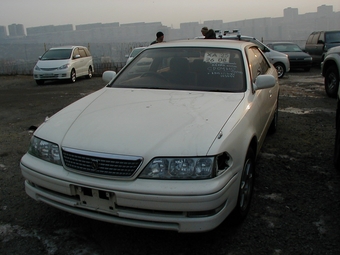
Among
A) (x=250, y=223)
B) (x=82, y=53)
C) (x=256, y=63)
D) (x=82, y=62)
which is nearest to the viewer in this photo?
(x=250, y=223)

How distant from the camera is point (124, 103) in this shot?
3.24 metres

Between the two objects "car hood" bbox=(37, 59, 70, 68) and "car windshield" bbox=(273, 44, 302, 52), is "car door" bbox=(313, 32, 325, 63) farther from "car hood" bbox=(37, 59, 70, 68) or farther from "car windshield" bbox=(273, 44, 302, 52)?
"car hood" bbox=(37, 59, 70, 68)

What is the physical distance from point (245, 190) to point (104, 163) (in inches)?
51.2

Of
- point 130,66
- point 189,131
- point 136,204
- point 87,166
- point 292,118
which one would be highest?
point 130,66

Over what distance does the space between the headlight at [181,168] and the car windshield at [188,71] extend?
52.1 inches

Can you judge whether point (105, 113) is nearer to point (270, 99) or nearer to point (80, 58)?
point (270, 99)

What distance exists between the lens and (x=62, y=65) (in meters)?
13.3

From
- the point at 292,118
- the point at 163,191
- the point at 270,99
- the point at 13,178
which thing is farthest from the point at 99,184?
the point at 292,118

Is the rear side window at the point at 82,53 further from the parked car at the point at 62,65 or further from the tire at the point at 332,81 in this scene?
the tire at the point at 332,81

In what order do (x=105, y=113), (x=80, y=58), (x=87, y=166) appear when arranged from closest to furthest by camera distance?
(x=87, y=166)
(x=105, y=113)
(x=80, y=58)

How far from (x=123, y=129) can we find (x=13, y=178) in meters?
2.06

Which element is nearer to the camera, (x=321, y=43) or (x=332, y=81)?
(x=332, y=81)

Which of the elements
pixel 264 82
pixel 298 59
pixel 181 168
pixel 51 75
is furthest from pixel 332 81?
pixel 51 75

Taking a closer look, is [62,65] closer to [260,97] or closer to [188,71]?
[188,71]
